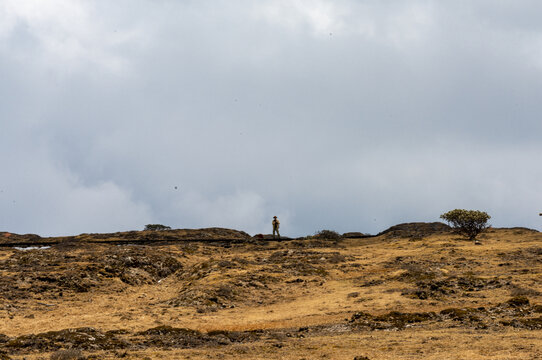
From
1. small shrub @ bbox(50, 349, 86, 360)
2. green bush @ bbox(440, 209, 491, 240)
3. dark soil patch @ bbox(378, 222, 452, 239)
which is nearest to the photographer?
small shrub @ bbox(50, 349, 86, 360)

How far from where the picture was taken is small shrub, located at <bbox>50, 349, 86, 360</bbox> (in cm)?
1489

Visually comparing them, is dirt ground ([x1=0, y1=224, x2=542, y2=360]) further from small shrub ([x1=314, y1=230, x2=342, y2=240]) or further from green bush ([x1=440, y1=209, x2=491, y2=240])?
small shrub ([x1=314, y1=230, x2=342, y2=240])

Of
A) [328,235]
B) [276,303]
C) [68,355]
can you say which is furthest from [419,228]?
[68,355]

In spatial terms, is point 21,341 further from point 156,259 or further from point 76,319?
point 156,259

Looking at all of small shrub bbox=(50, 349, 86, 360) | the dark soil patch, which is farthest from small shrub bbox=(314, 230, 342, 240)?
small shrub bbox=(50, 349, 86, 360)

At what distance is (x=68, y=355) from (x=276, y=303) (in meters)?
15.4

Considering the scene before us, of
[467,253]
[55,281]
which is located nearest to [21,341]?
[55,281]

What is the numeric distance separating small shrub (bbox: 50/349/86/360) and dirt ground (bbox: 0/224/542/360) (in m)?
0.06

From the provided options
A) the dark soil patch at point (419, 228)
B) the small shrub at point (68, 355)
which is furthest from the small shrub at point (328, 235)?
the small shrub at point (68, 355)

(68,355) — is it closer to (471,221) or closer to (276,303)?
(276,303)

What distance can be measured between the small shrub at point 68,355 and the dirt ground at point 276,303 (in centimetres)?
6

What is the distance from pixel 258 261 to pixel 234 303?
11.1m

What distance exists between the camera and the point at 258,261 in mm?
39625

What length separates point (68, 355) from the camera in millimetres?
15031
